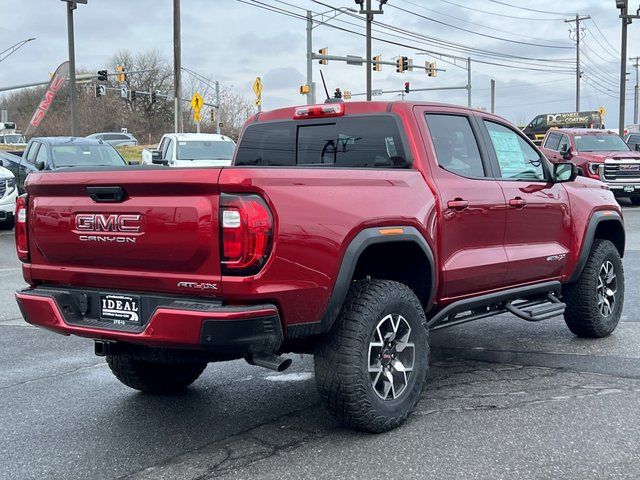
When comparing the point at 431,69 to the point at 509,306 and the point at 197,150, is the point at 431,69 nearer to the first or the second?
the point at 197,150

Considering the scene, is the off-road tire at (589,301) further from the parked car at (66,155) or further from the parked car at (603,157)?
the parked car at (603,157)

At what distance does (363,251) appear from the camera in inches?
170

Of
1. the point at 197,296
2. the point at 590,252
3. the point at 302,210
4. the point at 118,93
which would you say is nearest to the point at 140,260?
the point at 197,296

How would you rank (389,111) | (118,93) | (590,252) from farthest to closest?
(118,93)
(590,252)
(389,111)

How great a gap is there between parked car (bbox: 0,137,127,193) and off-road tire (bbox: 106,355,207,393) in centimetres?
1163

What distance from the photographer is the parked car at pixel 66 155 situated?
16.4m

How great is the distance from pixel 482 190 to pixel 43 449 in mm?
3173

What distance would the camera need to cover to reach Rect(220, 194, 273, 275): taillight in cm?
368

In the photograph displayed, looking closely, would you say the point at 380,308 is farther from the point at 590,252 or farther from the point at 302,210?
the point at 590,252

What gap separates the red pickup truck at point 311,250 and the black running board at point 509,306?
22mm

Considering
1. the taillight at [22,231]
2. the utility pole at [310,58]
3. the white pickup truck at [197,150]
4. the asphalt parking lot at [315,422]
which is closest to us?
the asphalt parking lot at [315,422]

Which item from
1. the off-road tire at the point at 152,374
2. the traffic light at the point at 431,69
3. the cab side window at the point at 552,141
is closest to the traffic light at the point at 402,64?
the traffic light at the point at 431,69

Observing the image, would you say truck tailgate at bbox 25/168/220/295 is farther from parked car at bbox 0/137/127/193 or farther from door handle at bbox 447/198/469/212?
parked car at bbox 0/137/127/193

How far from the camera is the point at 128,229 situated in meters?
3.94
